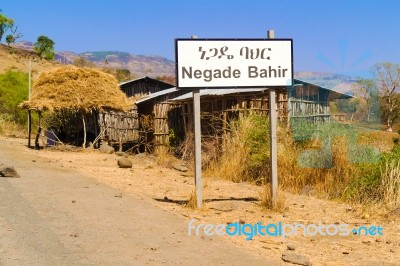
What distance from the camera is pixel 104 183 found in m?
12.3

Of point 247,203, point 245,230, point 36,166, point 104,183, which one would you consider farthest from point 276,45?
point 36,166

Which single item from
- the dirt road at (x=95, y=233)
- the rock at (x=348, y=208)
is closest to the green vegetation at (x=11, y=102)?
the dirt road at (x=95, y=233)

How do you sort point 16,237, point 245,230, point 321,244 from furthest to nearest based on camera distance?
1. point 245,230
2. point 321,244
3. point 16,237

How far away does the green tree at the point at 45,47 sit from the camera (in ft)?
270

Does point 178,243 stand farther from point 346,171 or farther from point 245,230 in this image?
point 346,171

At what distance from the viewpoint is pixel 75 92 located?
75.1 ft

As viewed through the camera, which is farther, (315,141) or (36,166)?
(36,166)

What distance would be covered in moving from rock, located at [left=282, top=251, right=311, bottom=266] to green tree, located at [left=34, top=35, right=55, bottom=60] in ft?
264

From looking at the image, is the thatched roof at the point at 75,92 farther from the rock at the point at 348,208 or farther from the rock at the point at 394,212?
the rock at the point at 394,212

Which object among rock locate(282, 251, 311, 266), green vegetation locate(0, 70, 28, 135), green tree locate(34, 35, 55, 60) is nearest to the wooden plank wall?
green vegetation locate(0, 70, 28, 135)

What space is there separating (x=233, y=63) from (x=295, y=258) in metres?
4.24

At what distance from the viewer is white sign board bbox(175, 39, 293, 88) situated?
913cm

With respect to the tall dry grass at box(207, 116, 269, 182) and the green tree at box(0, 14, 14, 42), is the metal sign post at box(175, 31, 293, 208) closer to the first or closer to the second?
the tall dry grass at box(207, 116, 269, 182)

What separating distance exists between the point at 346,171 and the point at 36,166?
352 inches
